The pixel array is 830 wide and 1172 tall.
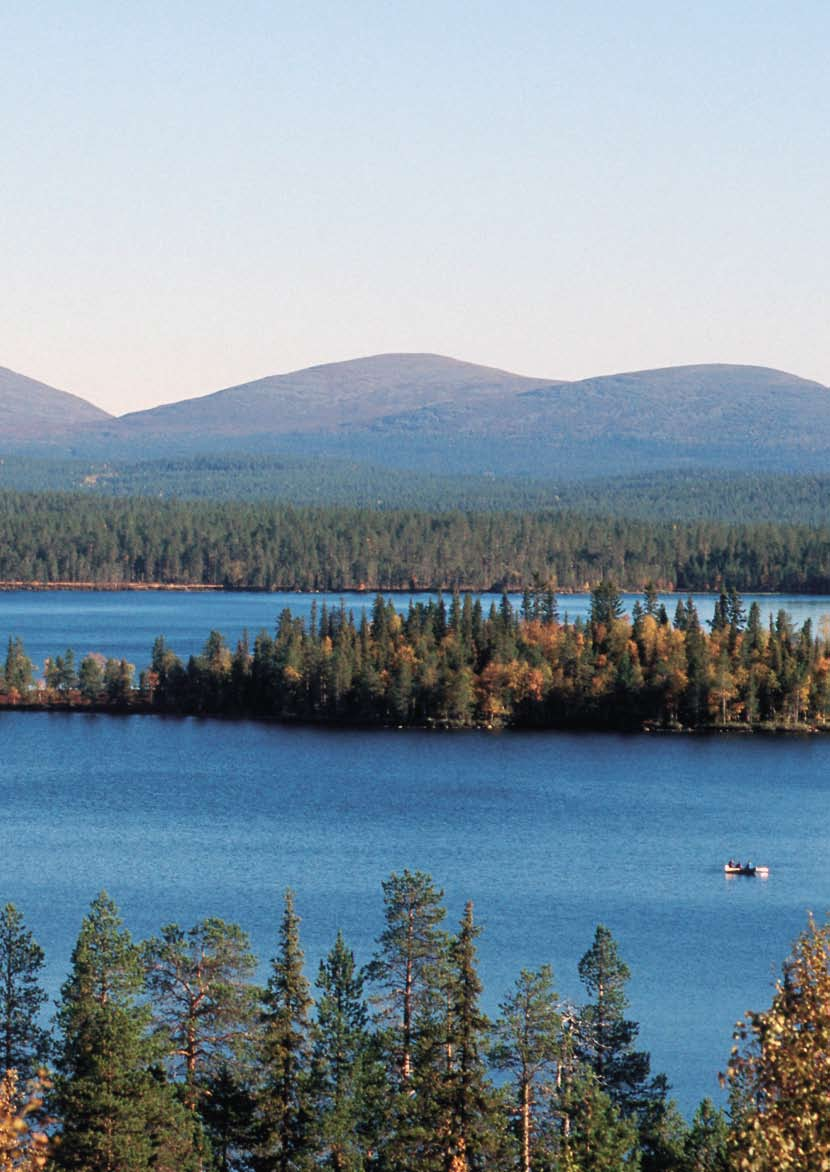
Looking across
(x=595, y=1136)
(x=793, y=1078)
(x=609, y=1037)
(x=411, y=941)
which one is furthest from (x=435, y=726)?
(x=793, y=1078)

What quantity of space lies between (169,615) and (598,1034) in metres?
128

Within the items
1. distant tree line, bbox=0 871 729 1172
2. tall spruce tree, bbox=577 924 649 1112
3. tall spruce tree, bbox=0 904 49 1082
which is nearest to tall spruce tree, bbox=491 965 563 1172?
distant tree line, bbox=0 871 729 1172

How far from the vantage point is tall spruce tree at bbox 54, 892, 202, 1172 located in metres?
25.5

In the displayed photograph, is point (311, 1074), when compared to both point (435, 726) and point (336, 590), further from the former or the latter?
point (336, 590)

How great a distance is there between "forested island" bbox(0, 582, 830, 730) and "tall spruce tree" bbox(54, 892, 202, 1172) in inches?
2611

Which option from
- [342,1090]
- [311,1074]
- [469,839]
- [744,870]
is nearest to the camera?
[342,1090]

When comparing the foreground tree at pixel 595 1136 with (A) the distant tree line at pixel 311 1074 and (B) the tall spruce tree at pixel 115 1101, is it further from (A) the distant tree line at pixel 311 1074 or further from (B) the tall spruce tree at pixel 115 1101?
(B) the tall spruce tree at pixel 115 1101

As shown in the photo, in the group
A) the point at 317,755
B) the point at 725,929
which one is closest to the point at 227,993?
the point at 725,929

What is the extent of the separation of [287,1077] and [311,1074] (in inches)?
15.2

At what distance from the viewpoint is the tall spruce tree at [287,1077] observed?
1110 inches

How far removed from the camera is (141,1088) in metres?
26.2

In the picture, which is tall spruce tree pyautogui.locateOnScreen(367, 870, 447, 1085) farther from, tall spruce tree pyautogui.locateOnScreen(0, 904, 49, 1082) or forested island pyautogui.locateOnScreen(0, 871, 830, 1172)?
tall spruce tree pyautogui.locateOnScreen(0, 904, 49, 1082)

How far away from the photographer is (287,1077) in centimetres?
2872

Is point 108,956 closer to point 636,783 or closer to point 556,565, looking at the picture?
point 636,783
